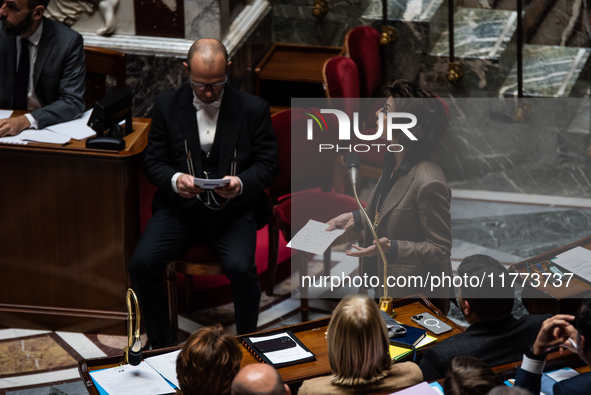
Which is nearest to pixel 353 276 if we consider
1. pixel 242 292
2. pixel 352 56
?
pixel 242 292

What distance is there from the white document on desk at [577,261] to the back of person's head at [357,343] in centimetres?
135

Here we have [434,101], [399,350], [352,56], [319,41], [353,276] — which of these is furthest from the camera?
[319,41]

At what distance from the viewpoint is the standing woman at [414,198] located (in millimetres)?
3354

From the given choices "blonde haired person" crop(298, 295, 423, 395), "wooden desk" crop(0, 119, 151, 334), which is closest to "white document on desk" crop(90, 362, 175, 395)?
"blonde haired person" crop(298, 295, 423, 395)

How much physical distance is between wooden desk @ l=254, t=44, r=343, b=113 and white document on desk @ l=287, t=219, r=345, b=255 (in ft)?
8.72

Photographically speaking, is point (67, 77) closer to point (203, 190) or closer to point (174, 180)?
point (174, 180)

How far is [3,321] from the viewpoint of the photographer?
4.46 meters

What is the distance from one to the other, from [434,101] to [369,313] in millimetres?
1211

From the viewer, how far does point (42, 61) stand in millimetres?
4492

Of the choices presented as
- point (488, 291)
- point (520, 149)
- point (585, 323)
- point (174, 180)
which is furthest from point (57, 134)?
point (520, 149)

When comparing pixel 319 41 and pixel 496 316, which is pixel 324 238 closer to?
pixel 496 316

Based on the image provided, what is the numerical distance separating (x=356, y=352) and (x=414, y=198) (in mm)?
1010

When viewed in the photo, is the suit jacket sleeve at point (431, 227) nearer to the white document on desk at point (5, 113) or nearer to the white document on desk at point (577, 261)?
the white document on desk at point (577, 261)

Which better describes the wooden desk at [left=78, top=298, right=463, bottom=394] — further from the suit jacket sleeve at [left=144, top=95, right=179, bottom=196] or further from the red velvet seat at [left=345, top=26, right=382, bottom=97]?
the red velvet seat at [left=345, top=26, right=382, bottom=97]
